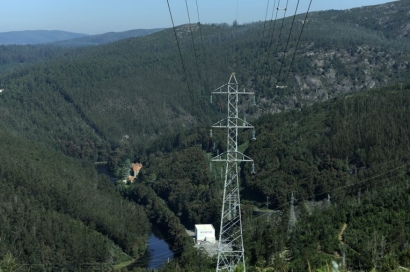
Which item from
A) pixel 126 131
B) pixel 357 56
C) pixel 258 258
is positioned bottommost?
pixel 126 131

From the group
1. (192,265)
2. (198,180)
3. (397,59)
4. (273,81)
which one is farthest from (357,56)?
(192,265)

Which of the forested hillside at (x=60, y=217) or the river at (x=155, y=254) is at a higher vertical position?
the forested hillside at (x=60, y=217)

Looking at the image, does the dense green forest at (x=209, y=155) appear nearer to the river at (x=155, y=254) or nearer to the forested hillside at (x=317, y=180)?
the forested hillside at (x=317, y=180)

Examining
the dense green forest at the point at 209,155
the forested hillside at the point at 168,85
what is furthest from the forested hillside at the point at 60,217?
the forested hillside at the point at 168,85

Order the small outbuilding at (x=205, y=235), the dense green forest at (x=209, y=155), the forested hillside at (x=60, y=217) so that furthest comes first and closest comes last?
the small outbuilding at (x=205, y=235) → the forested hillside at (x=60, y=217) → the dense green forest at (x=209, y=155)

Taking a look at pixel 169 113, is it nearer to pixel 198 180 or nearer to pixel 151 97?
pixel 151 97
